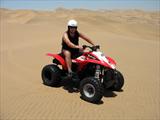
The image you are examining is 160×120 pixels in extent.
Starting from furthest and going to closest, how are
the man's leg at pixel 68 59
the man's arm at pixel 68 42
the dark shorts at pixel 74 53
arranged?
the dark shorts at pixel 74 53 < the man's leg at pixel 68 59 < the man's arm at pixel 68 42

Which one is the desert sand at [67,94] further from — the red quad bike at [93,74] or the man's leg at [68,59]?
the man's leg at [68,59]

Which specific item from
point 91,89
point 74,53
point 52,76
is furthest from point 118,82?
point 52,76

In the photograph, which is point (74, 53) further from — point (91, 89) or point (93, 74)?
point (91, 89)

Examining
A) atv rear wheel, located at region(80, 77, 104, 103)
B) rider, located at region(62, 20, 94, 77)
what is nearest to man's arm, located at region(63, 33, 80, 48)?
rider, located at region(62, 20, 94, 77)

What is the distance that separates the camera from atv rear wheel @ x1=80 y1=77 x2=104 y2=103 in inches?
277

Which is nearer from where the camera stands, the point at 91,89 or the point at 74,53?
the point at 91,89

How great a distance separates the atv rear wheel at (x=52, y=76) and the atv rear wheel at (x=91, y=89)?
114 cm

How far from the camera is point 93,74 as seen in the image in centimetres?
780

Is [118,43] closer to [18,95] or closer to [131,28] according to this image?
[18,95]

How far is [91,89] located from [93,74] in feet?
1.96

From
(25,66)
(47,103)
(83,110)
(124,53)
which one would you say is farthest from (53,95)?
(124,53)

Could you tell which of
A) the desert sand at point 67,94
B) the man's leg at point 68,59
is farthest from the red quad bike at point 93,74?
the desert sand at point 67,94

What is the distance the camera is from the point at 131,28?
108ft

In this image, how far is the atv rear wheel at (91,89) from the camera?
23.1 feet
